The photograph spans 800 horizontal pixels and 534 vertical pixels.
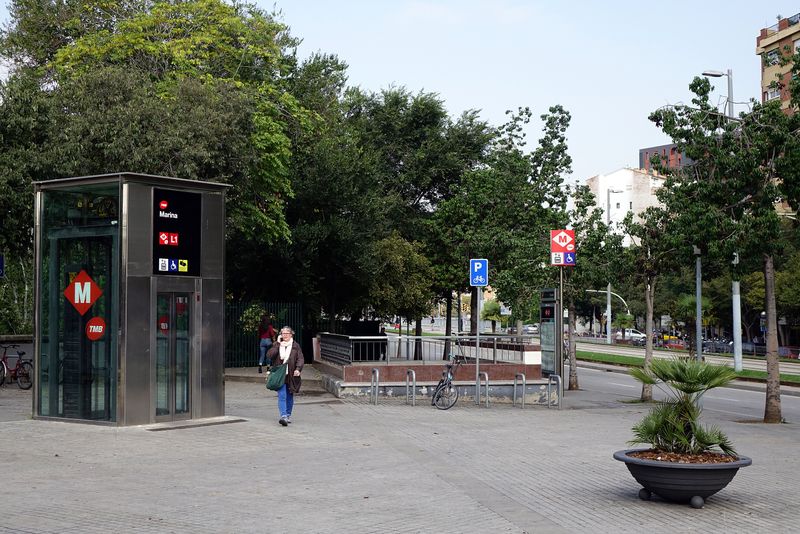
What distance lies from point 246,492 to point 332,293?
2930 cm

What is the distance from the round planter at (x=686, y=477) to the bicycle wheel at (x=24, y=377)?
1754cm

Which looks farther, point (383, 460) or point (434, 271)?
point (434, 271)

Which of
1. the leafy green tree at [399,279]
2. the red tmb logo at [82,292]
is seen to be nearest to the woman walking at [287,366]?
the red tmb logo at [82,292]

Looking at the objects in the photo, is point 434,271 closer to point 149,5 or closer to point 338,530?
point 149,5

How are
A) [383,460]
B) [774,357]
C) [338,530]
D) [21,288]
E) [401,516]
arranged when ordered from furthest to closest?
[21,288] → [774,357] → [383,460] → [401,516] → [338,530]

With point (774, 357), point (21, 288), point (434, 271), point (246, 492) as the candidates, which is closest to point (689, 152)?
point (774, 357)

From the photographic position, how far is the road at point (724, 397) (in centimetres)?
2448

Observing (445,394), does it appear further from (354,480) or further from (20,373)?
(354,480)

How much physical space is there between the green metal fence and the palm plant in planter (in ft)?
80.6

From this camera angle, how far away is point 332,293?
3925cm

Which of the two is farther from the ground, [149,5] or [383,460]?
[149,5]

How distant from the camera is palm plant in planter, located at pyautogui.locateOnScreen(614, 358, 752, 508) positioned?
922 centimetres

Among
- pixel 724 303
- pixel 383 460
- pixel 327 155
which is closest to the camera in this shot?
pixel 383 460

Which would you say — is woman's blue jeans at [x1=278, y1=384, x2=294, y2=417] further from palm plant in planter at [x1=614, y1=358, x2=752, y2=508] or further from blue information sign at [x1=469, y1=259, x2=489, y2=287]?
palm plant in planter at [x1=614, y1=358, x2=752, y2=508]
